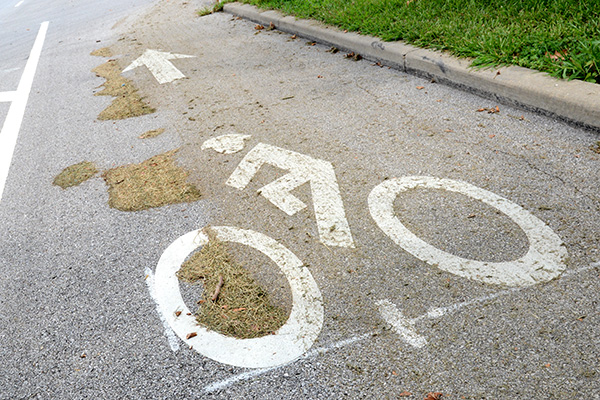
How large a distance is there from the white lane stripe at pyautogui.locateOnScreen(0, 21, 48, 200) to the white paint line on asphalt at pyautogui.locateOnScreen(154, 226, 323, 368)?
7.63 feet

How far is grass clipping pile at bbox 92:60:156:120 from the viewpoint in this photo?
5.72m

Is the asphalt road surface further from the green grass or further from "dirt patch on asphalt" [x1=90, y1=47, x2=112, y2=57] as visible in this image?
"dirt patch on asphalt" [x1=90, y1=47, x2=112, y2=57]

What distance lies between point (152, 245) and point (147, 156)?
155 cm

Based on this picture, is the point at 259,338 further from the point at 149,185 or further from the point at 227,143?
the point at 227,143

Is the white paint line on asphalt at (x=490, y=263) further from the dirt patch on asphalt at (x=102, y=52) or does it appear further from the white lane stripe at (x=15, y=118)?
the dirt patch on asphalt at (x=102, y=52)

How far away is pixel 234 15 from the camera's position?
1035cm

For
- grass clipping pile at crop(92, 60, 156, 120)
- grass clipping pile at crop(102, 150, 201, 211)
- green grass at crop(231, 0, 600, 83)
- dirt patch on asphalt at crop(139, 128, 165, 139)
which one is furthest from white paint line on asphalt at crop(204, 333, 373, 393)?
grass clipping pile at crop(92, 60, 156, 120)

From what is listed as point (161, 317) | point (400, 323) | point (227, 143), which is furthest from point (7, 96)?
point (400, 323)

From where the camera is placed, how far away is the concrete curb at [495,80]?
380 centimetres

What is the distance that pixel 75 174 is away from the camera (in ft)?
14.4

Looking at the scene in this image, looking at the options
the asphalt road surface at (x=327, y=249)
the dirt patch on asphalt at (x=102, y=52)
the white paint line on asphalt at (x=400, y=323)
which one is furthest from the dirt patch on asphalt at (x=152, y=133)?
the dirt patch on asphalt at (x=102, y=52)

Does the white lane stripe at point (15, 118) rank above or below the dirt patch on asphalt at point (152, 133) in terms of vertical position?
above

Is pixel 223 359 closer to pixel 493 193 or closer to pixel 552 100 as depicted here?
pixel 493 193

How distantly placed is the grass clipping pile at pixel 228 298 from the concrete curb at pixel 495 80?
2864 mm
